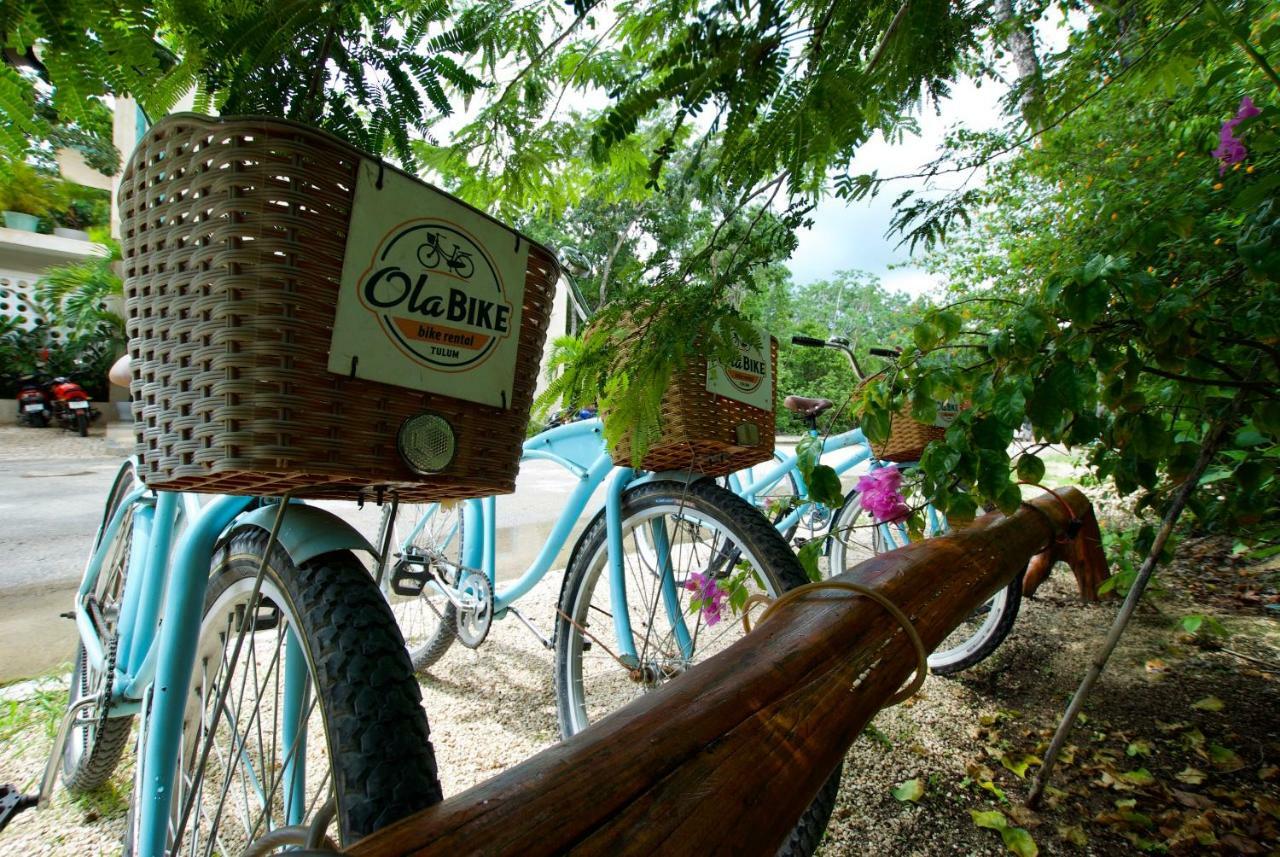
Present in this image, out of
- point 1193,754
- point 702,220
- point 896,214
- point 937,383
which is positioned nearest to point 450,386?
point 702,220

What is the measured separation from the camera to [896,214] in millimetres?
1313

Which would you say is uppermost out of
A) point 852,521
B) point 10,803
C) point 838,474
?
point 838,474

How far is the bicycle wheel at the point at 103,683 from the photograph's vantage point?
1302 millimetres

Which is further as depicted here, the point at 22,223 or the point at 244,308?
the point at 22,223

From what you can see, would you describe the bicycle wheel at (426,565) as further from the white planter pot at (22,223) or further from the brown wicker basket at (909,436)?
the white planter pot at (22,223)

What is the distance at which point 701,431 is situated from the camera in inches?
51.1

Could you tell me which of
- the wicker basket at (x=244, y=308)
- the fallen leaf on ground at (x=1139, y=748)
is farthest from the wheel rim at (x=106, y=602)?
the fallen leaf on ground at (x=1139, y=748)

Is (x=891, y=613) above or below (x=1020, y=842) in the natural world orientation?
above

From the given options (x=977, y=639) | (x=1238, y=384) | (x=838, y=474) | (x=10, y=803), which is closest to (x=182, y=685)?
(x=10, y=803)

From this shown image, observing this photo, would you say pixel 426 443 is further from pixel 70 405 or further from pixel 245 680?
pixel 70 405

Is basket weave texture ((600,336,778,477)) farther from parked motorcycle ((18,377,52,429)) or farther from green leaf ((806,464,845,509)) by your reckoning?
parked motorcycle ((18,377,52,429))

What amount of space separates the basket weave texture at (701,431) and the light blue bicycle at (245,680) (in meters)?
0.58

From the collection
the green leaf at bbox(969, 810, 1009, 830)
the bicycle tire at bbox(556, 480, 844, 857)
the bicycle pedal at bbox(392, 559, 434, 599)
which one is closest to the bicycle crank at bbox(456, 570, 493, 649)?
the bicycle pedal at bbox(392, 559, 434, 599)

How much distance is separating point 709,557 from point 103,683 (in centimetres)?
135
